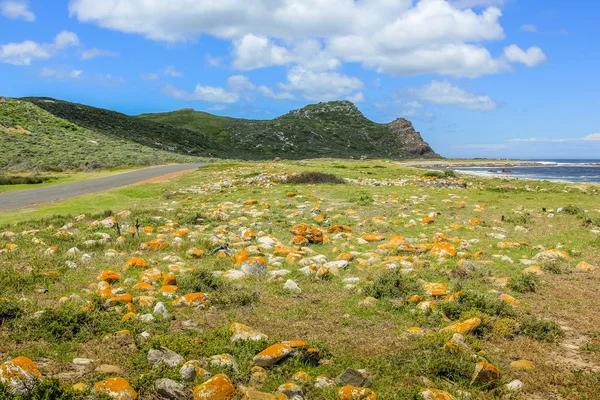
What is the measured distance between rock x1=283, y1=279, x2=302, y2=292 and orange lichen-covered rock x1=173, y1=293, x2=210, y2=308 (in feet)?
5.18

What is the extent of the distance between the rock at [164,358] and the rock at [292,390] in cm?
130

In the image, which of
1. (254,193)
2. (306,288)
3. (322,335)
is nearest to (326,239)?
(306,288)

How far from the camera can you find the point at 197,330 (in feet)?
19.7

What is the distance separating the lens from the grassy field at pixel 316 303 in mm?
4812

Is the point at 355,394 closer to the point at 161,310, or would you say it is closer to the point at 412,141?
the point at 161,310

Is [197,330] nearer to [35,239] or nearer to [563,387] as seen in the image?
[563,387]

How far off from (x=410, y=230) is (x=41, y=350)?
10987 millimetres

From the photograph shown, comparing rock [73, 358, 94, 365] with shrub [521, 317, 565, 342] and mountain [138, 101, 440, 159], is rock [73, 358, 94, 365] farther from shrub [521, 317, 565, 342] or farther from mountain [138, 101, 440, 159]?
mountain [138, 101, 440, 159]

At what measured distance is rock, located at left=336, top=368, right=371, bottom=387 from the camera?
4.58m

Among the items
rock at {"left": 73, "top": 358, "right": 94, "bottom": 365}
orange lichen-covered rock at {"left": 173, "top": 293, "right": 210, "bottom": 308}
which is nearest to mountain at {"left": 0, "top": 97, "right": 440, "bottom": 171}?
orange lichen-covered rock at {"left": 173, "top": 293, "right": 210, "bottom": 308}

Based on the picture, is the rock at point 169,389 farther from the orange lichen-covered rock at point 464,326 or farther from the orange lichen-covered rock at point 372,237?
the orange lichen-covered rock at point 372,237

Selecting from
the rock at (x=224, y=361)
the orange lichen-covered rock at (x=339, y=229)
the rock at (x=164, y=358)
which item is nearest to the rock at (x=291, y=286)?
the rock at (x=224, y=361)

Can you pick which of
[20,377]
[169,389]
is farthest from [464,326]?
[20,377]

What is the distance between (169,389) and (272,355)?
124cm
